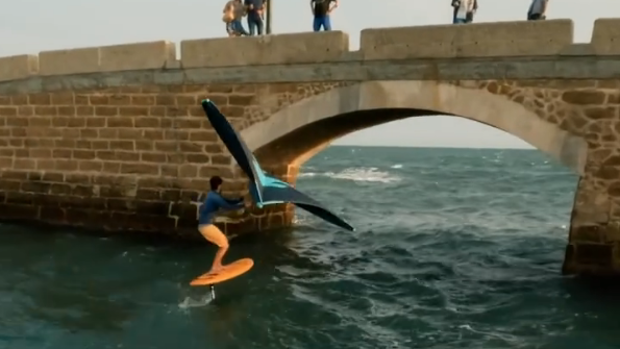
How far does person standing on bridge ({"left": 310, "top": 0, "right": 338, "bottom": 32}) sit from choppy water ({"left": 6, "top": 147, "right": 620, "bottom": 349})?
3.66 m

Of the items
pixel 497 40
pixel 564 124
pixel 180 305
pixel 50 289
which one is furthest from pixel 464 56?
pixel 50 289

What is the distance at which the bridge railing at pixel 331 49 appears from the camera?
901cm

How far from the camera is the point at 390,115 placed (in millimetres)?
11586

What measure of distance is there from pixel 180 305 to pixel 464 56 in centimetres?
483

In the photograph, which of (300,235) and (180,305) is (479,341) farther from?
(300,235)

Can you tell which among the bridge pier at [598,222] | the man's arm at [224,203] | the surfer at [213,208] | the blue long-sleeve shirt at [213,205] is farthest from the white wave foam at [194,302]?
the bridge pier at [598,222]

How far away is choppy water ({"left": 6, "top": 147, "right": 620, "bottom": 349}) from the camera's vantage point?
754 centimetres

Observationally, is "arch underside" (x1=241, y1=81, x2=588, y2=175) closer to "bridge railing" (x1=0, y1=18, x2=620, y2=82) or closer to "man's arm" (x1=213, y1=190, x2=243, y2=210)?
"bridge railing" (x1=0, y1=18, x2=620, y2=82)

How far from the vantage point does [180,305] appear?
8.58 meters

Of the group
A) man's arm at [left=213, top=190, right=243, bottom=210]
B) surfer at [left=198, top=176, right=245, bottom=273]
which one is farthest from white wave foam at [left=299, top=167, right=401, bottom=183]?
man's arm at [left=213, top=190, right=243, bottom=210]

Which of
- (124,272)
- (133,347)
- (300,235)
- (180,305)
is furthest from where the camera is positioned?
(300,235)

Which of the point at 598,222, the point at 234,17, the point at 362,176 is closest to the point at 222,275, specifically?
the point at 598,222

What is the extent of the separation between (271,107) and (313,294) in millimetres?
3208

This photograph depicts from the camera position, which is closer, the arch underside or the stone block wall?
the arch underside
